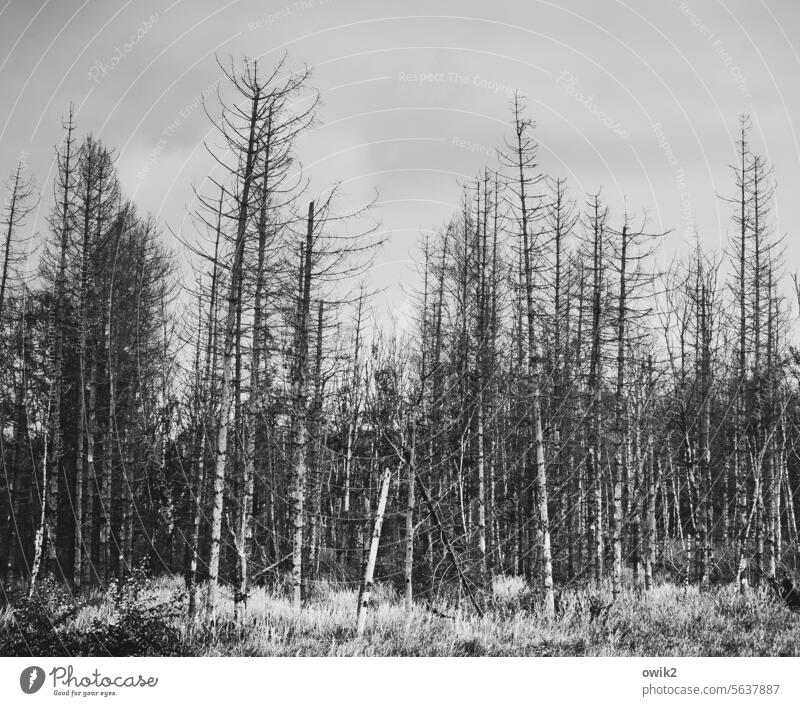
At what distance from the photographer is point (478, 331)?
18.2 m

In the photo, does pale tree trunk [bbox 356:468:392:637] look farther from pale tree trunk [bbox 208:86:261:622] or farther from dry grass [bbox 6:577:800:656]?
pale tree trunk [bbox 208:86:261:622]

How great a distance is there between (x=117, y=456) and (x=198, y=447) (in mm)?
3567

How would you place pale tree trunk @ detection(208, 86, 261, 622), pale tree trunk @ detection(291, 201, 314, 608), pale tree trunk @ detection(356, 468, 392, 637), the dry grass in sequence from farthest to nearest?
pale tree trunk @ detection(291, 201, 314, 608)
pale tree trunk @ detection(208, 86, 261, 622)
the dry grass
pale tree trunk @ detection(356, 468, 392, 637)

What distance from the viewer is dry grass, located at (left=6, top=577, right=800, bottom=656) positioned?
7910 mm

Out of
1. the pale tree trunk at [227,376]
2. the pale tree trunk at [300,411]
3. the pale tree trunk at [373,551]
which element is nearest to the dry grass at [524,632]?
the pale tree trunk at [373,551]

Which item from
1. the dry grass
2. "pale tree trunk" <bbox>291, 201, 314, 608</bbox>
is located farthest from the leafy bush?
"pale tree trunk" <bbox>291, 201, 314, 608</bbox>

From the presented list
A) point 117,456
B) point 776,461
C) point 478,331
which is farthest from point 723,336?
point 117,456
